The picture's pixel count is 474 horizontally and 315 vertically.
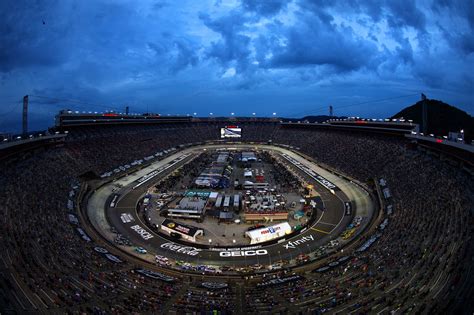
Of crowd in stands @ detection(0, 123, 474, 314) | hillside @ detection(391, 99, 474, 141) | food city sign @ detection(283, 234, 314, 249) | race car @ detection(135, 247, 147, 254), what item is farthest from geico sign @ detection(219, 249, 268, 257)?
hillside @ detection(391, 99, 474, 141)

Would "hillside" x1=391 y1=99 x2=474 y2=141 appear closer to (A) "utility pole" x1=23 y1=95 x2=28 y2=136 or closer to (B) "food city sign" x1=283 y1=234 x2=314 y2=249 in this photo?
(B) "food city sign" x1=283 y1=234 x2=314 y2=249

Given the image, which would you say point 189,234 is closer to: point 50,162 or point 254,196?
point 254,196

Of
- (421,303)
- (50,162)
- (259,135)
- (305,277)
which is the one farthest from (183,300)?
(259,135)

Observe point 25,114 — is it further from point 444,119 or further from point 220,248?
point 444,119

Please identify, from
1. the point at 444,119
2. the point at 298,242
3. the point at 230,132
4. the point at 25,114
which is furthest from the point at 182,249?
the point at 444,119

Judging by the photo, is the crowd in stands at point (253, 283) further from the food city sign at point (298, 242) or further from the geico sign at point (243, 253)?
the food city sign at point (298, 242)

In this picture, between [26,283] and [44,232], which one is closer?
[26,283]

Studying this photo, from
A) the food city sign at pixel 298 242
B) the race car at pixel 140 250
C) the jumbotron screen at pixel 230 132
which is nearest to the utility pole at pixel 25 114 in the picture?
the race car at pixel 140 250
